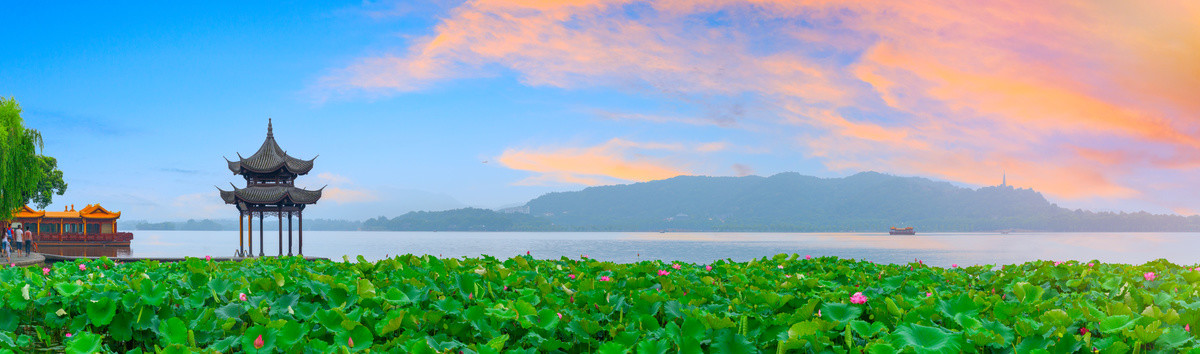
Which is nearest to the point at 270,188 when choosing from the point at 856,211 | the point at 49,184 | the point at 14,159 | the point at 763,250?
the point at 14,159

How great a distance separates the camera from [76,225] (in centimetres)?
4928

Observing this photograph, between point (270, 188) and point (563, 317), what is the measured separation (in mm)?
27043

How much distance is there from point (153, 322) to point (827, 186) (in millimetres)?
201237

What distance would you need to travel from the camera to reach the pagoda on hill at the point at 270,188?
26391 mm

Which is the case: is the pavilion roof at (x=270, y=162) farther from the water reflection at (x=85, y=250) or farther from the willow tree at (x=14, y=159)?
the water reflection at (x=85, y=250)

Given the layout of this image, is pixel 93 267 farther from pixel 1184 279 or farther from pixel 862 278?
pixel 1184 279

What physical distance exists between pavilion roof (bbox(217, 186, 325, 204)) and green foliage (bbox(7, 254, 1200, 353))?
2223 centimetres

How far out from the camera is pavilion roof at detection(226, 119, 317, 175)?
26.8 m

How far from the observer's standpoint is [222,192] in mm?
27797

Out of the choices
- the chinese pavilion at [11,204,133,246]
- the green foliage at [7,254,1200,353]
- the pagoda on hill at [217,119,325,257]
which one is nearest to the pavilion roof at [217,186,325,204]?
the pagoda on hill at [217,119,325,257]

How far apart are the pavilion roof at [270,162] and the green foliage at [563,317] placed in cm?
2297

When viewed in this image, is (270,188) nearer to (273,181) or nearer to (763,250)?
(273,181)

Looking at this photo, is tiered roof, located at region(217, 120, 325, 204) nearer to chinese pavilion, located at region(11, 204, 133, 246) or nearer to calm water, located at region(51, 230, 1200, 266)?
calm water, located at region(51, 230, 1200, 266)

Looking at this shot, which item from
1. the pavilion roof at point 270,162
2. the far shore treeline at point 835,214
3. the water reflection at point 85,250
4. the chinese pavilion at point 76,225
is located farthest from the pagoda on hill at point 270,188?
the far shore treeline at point 835,214
